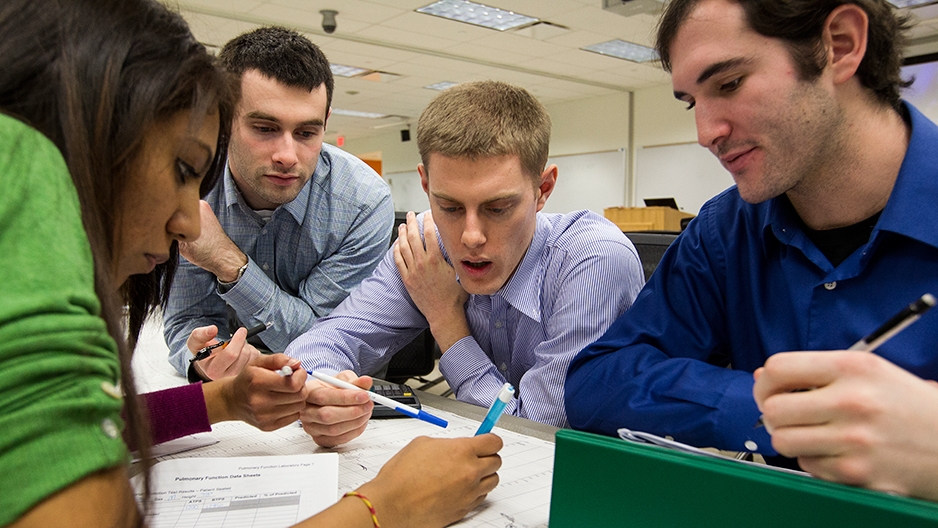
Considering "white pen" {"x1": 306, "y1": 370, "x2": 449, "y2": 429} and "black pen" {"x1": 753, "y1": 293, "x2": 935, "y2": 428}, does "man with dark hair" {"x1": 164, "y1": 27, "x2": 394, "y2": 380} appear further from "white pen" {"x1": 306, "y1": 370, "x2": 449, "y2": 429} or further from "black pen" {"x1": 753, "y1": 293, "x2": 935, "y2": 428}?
"black pen" {"x1": 753, "y1": 293, "x2": 935, "y2": 428}

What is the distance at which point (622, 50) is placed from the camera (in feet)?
22.6

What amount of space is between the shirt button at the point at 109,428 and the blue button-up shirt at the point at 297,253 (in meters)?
1.27

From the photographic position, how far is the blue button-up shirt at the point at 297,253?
1.75 m

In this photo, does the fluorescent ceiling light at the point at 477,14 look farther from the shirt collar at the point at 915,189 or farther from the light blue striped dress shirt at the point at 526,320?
the shirt collar at the point at 915,189

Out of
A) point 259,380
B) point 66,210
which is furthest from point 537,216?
point 66,210

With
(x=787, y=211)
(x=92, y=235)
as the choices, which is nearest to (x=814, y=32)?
(x=787, y=211)

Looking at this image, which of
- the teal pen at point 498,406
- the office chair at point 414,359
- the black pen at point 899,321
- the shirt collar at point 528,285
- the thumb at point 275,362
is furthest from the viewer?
the office chair at point 414,359

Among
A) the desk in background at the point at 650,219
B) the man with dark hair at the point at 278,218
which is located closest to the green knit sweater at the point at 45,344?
the man with dark hair at the point at 278,218

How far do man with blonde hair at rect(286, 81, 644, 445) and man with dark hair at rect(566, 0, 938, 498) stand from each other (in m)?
0.16

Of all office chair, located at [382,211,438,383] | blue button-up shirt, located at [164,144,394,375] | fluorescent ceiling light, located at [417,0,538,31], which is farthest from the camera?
fluorescent ceiling light, located at [417,0,538,31]

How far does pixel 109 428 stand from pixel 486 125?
0.96 meters

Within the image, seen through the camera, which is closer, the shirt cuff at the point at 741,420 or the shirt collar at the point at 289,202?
the shirt cuff at the point at 741,420

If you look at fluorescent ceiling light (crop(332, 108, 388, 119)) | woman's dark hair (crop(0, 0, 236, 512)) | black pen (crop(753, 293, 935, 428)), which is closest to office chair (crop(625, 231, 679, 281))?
black pen (crop(753, 293, 935, 428))

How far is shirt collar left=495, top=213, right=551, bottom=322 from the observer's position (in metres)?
1.33
